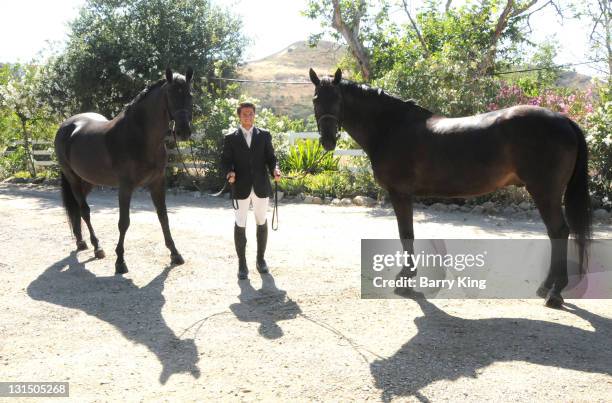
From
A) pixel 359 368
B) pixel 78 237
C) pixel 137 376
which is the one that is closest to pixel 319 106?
pixel 359 368

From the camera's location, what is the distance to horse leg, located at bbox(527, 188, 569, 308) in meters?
4.12

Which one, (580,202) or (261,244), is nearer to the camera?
(580,202)

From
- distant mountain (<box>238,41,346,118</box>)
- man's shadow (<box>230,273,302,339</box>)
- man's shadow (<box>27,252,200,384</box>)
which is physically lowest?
man's shadow (<box>27,252,200,384</box>)

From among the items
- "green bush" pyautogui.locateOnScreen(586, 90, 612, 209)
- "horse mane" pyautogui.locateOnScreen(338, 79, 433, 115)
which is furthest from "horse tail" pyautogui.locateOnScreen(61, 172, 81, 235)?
Answer: "green bush" pyautogui.locateOnScreen(586, 90, 612, 209)

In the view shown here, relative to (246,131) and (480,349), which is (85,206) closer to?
(246,131)

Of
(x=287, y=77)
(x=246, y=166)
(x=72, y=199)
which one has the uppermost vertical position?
(x=287, y=77)

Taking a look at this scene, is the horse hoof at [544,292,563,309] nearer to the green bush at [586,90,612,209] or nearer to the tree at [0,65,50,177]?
the green bush at [586,90,612,209]

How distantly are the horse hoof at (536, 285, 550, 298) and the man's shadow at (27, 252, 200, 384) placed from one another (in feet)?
9.49

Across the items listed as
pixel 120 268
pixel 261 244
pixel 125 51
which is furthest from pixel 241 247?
pixel 125 51

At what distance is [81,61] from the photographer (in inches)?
528

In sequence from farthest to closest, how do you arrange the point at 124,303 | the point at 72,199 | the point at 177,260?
1. the point at 72,199
2. the point at 177,260
3. the point at 124,303

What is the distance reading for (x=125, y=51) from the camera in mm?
13328

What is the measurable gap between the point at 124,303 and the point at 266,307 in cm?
130

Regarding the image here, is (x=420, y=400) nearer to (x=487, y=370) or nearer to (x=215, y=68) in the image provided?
(x=487, y=370)
